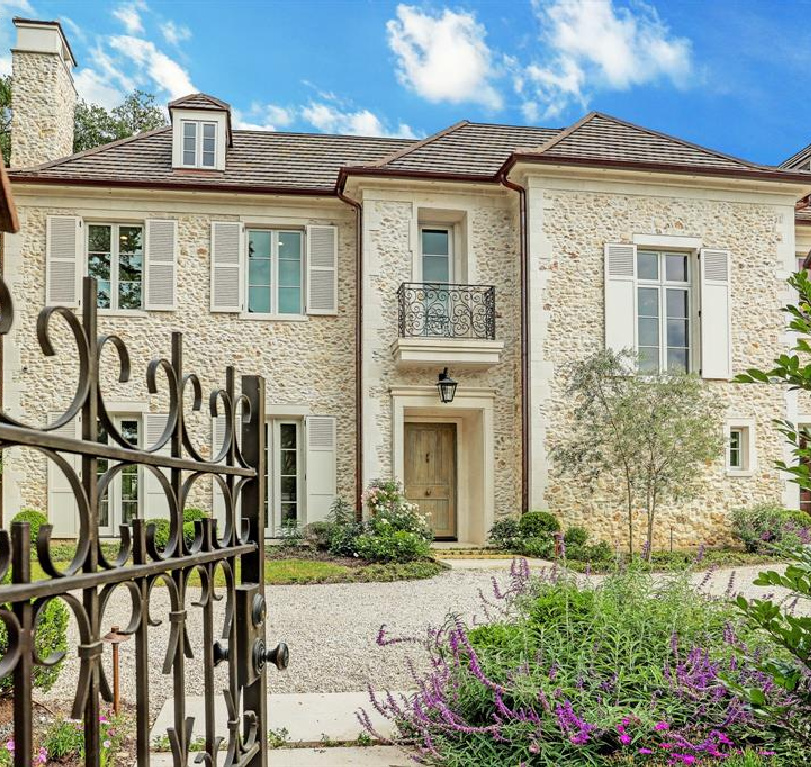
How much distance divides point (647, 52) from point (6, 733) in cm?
2130

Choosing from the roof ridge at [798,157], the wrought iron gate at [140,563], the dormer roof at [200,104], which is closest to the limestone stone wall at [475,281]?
the dormer roof at [200,104]

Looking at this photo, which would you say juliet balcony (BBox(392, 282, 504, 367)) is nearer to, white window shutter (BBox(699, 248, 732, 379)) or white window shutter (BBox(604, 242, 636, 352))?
white window shutter (BBox(604, 242, 636, 352))

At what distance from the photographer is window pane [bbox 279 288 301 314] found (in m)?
14.3

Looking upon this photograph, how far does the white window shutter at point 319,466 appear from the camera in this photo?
1371 centimetres

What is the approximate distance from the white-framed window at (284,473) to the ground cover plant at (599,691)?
32.9ft

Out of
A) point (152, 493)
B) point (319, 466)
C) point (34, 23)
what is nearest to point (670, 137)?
point (319, 466)

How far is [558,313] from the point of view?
1331 cm

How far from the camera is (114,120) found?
22859 mm

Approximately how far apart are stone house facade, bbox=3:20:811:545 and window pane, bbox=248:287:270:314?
3 centimetres

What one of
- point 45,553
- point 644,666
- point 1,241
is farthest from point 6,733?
point 1,241

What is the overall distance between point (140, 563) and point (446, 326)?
12391 mm

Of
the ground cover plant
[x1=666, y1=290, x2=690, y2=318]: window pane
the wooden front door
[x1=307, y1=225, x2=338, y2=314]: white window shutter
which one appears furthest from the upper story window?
the ground cover plant

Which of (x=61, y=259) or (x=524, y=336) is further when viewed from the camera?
(x=61, y=259)

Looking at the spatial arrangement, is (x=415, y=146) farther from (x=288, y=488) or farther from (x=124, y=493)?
(x=124, y=493)
